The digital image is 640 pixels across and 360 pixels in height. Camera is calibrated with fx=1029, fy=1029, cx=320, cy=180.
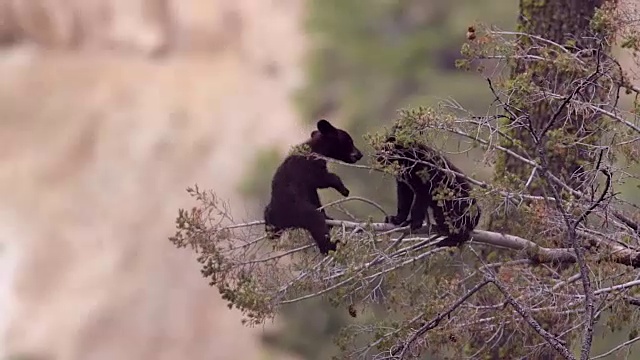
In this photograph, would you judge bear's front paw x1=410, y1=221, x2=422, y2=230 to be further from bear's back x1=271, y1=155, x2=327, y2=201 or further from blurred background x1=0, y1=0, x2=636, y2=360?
blurred background x1=0, y1=0, x2=636, y2=360

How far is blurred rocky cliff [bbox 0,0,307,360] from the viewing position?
20.9 m

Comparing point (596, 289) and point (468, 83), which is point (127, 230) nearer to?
point (468, 83)

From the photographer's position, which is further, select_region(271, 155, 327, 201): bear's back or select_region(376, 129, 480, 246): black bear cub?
select_region(271, 155, 327, 201): bear's back

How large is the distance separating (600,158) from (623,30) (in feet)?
2.83

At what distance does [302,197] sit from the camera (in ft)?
21.7

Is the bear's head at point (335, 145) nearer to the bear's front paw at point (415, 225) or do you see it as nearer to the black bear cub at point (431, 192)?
the black bear cub at point (431, 192)

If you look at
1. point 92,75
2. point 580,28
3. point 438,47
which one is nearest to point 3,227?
point 92,75

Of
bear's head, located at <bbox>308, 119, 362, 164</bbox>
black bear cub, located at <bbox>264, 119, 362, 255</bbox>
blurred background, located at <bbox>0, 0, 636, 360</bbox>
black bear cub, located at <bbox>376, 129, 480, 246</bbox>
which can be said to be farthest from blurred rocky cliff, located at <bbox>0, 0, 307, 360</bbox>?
black bear cub, located at <bbox>376, 129, 480, 246</bbox>

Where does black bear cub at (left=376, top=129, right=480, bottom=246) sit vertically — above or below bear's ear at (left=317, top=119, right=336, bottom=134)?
below

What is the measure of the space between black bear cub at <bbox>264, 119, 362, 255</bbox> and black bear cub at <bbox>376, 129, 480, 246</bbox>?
1.68 feet

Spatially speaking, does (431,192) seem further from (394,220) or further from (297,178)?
(297,178)

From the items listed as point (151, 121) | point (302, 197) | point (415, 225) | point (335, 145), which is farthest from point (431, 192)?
point (151, 121)

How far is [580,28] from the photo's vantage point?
26.8 ft

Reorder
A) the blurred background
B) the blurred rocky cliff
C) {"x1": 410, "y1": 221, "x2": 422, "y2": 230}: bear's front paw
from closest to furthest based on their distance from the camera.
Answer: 1. {"x1": 410, "y1": 221, "x2": 422, "y2": 230}: bear's front paw
2. the blurred background
3. the blurred rocky cliff
